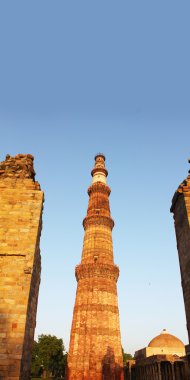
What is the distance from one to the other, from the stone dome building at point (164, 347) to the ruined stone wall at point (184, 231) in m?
16.8

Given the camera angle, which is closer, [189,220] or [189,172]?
[189,220]

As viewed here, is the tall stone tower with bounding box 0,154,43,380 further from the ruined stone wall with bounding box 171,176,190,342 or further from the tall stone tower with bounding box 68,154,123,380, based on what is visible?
the tall stone tower with bounding box 68,154,123,380

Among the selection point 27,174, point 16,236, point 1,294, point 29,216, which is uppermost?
point 27,174

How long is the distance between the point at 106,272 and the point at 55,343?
23.4 meters

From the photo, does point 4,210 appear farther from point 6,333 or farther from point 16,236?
point 6,333

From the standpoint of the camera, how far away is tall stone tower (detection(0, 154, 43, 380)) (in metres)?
7.35

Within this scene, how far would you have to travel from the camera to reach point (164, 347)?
80.4 feet

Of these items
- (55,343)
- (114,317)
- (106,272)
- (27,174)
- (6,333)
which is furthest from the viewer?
(55,343)

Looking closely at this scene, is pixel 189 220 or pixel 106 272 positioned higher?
pixel 106 272

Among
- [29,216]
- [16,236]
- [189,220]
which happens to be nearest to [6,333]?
[16,236]

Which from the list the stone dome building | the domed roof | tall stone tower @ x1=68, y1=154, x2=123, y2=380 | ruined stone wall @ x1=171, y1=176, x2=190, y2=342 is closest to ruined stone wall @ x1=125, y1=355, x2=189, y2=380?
tall stone tower @ x1=68, y1=154, x2=123, y2=380

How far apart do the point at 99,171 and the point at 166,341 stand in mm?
16679

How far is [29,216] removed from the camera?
9438 mm

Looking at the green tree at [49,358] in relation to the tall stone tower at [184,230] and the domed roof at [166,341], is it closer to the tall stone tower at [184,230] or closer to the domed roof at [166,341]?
the domed roof at [166,341]
